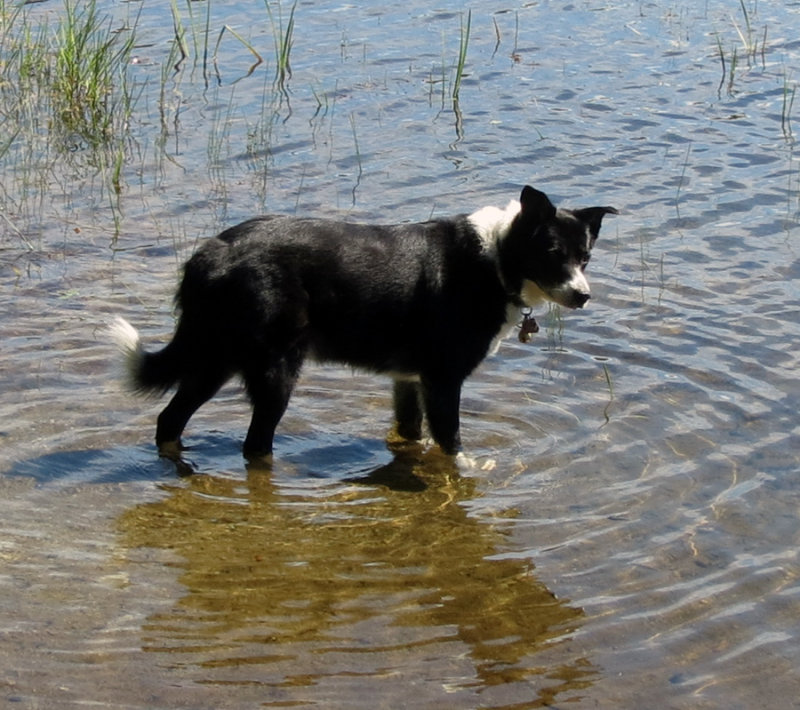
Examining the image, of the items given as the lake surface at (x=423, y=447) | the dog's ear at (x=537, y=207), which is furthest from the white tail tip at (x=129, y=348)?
the dog's ear at (x=537, y=207)

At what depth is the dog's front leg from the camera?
678cm

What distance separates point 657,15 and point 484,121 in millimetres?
3517

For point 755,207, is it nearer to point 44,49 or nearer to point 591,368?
point 591,368

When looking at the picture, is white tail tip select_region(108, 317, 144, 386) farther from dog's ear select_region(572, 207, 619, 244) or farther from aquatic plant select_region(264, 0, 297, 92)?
aquatic plant select_region(264, 0, 297, 92)

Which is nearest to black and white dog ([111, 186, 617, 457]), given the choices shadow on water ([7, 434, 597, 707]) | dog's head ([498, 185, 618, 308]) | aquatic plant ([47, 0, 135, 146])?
dog's head ([498, 185, 618, 308])

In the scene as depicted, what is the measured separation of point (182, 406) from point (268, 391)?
1.65 ft

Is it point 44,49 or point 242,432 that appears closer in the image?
point 242,432

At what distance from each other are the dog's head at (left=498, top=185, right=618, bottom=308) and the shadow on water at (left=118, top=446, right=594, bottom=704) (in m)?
1.01

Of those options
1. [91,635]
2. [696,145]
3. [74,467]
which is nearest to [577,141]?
[696,145]

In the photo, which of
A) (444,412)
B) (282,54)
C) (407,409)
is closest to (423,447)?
(407,409)

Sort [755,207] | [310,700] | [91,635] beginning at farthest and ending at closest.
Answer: [755,207]
[91,635]
[310,700]

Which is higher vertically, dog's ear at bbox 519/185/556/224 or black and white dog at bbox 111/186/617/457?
dog's ear at bbox 519/185/556/224

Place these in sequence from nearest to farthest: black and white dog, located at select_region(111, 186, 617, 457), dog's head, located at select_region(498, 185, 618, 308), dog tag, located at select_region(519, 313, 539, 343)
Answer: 1. black and white dog, located at select_region(111, 186, 617, 457)
2. dog's head, located at select_region(498, 185, 618, 308)
3. dog tag, located at select_region(519, 313, 539, 343)

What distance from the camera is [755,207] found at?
9.52 meters
